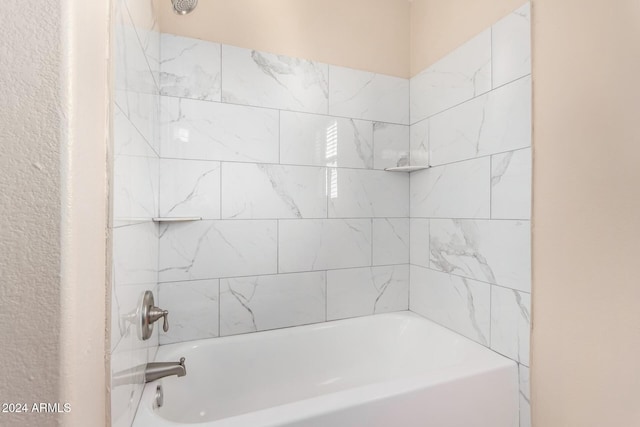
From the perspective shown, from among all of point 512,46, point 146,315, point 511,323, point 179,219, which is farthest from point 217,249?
point 512,46

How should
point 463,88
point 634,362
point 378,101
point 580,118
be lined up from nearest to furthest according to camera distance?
point 634,362 < point 580,118 < point 463,88 < point 378,101

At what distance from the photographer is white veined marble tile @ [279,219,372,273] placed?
1706 mm

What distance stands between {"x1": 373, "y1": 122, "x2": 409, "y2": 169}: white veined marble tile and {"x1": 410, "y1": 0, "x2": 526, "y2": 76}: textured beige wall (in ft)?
1.30

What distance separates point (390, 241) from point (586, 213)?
3.38 feet

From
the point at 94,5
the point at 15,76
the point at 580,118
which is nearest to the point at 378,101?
the point at 580,118

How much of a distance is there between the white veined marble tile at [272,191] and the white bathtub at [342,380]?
2.16ft

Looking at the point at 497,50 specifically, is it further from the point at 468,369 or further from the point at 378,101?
the point at 468,369

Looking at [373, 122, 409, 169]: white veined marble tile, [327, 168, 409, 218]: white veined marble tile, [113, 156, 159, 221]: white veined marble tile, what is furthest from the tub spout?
[373, 122, 409, 169]: white veined marble tile

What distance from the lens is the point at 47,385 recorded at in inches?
19.4

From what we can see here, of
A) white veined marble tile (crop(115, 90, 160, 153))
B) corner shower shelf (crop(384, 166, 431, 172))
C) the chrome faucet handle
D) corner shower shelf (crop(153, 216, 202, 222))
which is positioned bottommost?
the chrome faucet handle

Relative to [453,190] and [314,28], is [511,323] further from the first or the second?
[314,28]

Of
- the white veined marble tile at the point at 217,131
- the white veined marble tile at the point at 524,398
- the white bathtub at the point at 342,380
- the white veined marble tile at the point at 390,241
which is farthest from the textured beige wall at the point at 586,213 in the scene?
the white veined marble tile at the point at 217,131

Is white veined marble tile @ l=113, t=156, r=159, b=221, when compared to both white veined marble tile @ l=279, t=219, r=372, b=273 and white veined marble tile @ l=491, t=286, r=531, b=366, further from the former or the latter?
white veined marble tile @ l=491, t=286, r=531, b=366

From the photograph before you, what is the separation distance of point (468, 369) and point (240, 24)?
6.52ft
